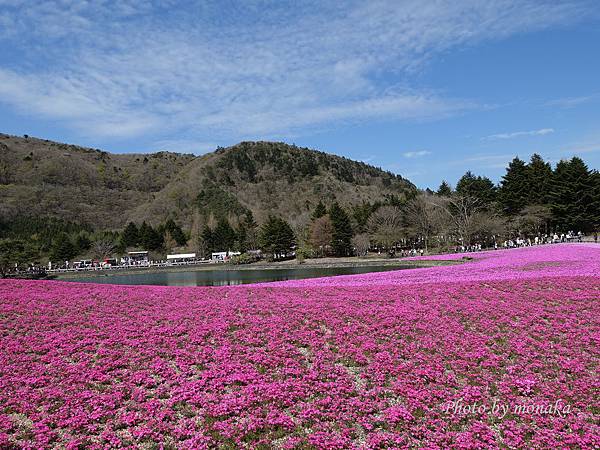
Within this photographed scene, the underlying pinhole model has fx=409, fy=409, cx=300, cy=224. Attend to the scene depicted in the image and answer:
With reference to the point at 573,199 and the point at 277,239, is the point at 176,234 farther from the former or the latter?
the point at 573,199

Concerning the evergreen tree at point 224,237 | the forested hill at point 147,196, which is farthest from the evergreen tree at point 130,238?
the forested hill at point 147,196

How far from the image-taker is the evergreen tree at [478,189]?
8471cm

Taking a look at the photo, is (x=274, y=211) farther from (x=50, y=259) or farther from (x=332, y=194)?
(x=50, y=259)

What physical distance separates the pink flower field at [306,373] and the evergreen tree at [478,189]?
74.4 metres

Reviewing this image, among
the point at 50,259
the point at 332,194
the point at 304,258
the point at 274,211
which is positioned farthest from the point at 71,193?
the point at 304,258

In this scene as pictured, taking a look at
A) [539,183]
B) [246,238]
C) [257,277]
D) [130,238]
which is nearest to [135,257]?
[130,238]

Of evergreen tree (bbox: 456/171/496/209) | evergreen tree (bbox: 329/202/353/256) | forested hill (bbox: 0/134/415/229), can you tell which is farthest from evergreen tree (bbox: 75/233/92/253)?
evergreen tree (bbox: 456/171/496/209)

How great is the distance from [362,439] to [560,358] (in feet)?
19.1

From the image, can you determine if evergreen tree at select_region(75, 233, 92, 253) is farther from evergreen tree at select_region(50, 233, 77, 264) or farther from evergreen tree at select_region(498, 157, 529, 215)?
evergreen tree at select_region(498, 157, 529, 215)

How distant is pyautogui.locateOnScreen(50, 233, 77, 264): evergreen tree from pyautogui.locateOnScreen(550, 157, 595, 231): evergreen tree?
11516cm

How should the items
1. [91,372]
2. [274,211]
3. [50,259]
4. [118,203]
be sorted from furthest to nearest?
[118,203] < [274,211] < [50,259] < [91,372]

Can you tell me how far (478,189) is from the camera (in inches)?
3583

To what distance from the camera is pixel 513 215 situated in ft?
253

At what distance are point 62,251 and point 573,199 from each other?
389 feet
